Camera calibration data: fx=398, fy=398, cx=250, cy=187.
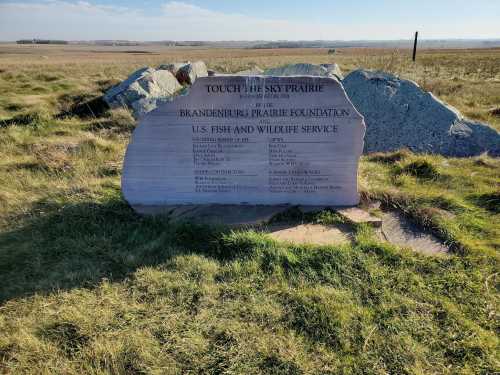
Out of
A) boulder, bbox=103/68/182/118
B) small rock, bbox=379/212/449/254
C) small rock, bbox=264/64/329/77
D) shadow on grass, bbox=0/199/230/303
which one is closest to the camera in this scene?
shadow on grass, bbox=0/199/230/303

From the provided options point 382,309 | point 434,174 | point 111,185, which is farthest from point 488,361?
point 111,185

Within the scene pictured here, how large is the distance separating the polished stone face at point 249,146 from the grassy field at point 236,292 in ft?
1.33

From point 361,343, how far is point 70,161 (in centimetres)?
523

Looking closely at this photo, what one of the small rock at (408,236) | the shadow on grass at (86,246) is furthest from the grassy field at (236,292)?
the small rock at (408,236)

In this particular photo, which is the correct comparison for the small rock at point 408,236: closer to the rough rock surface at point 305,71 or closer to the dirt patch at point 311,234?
the dirt patch at point 311,234

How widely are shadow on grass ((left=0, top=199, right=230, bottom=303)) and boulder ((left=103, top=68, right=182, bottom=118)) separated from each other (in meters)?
5.36

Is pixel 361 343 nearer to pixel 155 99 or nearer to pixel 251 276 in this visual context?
pixel 251 276

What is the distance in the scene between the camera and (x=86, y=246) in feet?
12.9

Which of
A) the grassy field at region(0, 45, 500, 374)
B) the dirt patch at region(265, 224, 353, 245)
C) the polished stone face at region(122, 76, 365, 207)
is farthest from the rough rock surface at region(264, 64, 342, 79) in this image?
the dirt patch at region(265, 224, 353, 245)

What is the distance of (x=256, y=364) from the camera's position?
2568 millimetres

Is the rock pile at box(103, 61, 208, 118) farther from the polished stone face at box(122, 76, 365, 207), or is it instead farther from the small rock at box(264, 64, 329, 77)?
the polished stone face at box(122, 76, 365, 207)

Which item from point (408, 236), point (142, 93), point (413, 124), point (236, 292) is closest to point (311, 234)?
point (408, 236)

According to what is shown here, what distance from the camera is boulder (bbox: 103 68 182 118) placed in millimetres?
9725

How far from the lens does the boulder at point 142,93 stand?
9.73 metres
